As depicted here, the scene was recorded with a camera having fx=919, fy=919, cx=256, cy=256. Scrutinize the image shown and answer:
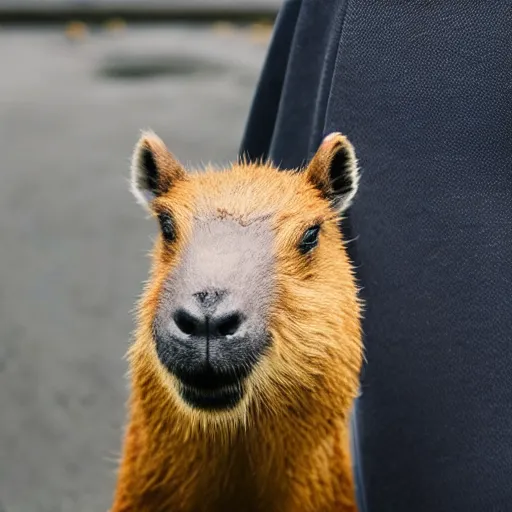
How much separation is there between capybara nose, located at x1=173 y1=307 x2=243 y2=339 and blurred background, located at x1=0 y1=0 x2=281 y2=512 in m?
0.68

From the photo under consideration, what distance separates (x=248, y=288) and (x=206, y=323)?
12 centimetres

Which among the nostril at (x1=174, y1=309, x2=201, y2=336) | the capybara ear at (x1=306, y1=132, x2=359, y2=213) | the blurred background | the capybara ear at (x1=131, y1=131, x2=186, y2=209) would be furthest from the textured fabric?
the nostril at (x1=174, y1=309, x2=201, y2=336)

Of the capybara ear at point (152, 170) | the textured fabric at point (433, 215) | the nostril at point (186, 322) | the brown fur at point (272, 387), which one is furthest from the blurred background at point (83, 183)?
the nostril at point (186, 322)

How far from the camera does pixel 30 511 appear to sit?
387cm

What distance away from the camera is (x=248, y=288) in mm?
1660

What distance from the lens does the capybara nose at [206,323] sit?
158cm

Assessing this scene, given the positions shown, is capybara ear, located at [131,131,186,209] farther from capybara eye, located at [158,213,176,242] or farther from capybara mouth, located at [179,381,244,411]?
capybara mouth, located at [179,381,244,411]

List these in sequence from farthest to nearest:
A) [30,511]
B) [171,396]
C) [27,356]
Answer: [27,356] → [30,511] → [171,396]

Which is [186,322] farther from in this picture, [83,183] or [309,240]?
[83,183]

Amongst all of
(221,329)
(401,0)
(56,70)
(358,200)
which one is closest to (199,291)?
(221,329)

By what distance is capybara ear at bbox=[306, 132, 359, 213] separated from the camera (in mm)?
1898

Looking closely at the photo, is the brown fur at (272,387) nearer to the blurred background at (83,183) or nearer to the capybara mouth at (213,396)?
the capybara mouth at (213,396)

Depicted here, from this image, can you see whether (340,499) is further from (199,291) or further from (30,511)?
(30,511)

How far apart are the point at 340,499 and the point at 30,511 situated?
2176mm
